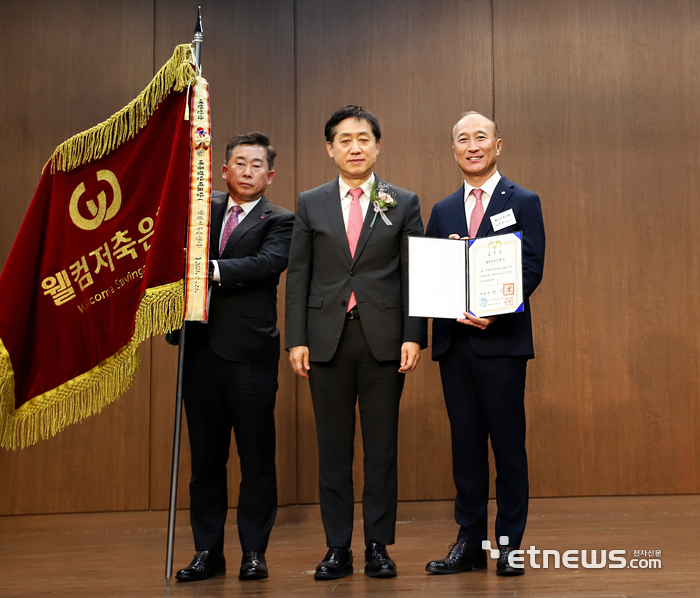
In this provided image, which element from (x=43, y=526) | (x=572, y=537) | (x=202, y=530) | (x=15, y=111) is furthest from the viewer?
(x=15, y=111)

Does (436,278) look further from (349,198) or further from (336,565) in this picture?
(336,565)

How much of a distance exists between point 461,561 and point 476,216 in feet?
Result: 3.85

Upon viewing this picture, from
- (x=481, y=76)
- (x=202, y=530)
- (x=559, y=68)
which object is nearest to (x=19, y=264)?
(x=202, y=530)

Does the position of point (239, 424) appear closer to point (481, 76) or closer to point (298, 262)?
point (298, 262)

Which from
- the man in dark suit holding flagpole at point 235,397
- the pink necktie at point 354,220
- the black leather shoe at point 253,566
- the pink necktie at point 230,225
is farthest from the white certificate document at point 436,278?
the black leather shoe at point 253,566

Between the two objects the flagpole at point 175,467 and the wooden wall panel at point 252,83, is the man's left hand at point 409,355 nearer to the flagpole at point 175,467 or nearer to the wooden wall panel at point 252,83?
the flagpole at point 175,467

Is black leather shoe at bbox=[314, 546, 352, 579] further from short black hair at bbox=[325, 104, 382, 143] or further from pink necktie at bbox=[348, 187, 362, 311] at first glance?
short black hair at bbox=[325, 104, 382, 143]

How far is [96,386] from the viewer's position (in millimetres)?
2307

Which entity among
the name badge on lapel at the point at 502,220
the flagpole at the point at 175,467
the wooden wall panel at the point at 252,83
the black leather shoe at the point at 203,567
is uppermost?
the wooden wall panel at the point at 252,83

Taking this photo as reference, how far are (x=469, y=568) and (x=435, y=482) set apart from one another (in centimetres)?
164

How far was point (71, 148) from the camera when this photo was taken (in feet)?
7.89

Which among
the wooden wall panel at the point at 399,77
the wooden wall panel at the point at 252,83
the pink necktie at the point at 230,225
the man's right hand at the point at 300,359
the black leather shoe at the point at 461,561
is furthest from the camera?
the wooden wall panel at the point at 399,77

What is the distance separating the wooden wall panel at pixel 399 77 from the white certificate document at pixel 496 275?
178 cm

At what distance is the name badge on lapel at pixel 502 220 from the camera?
2.38 meters
